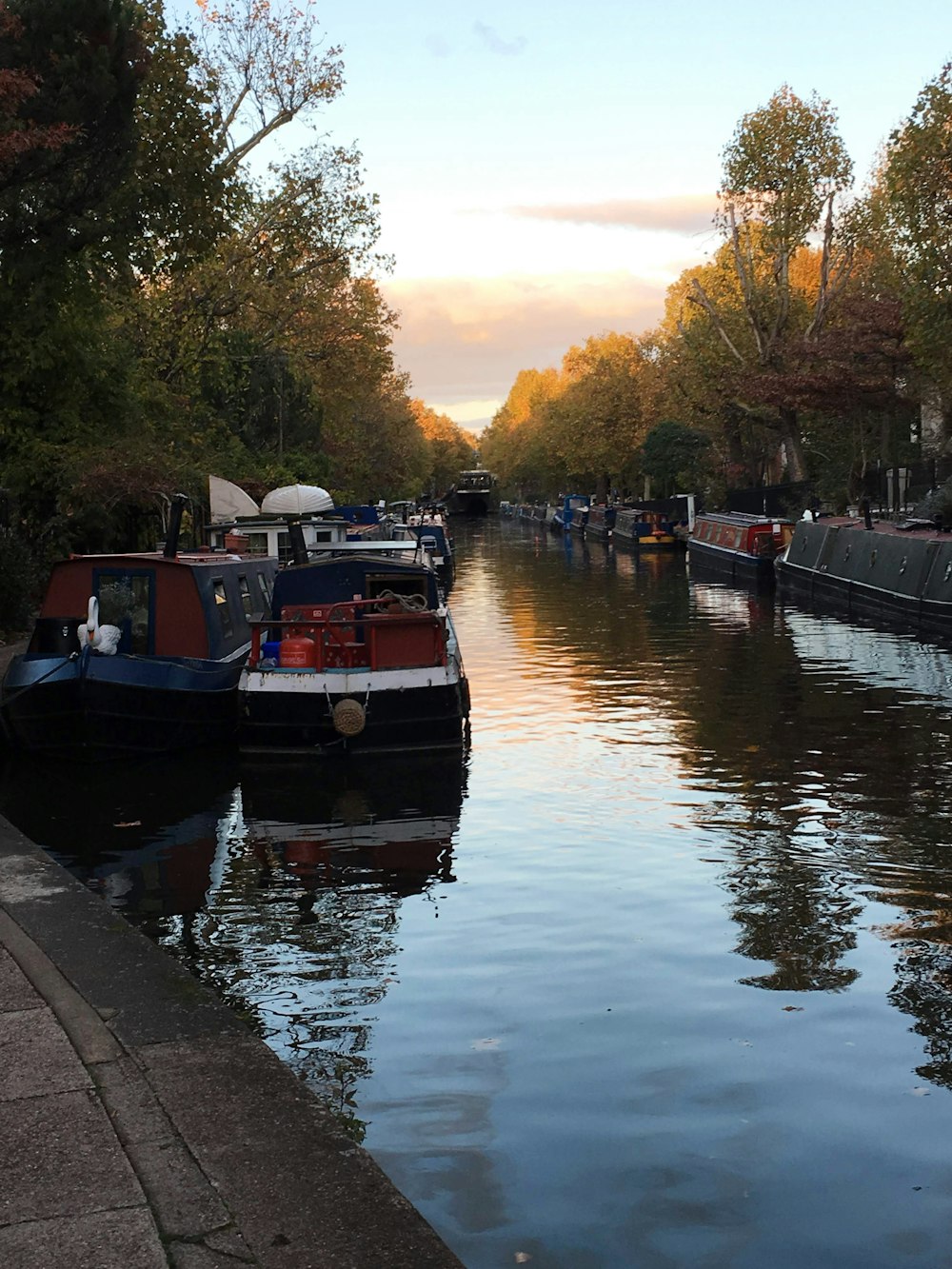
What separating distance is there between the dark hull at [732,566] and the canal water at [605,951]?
2529 cm

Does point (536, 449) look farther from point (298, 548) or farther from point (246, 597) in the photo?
point (246, 597)

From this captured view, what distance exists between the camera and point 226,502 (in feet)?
139

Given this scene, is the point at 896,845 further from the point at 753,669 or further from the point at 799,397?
the point at 799,397

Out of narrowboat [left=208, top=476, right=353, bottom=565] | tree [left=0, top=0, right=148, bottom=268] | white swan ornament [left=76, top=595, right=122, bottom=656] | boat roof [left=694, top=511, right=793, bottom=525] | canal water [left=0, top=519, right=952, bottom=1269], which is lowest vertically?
canal water [left=0, top=519, right=952, bottom=1269]

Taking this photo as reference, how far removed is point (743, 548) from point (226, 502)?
61.6ft

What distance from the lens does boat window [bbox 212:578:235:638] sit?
70.6 ft

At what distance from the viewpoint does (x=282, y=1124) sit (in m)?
6.21

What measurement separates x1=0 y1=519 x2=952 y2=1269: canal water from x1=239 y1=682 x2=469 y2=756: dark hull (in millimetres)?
417

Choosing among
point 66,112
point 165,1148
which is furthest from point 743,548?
point 165,1148

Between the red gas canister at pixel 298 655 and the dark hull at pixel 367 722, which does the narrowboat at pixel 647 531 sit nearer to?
the red gas canister at pixel 298 655

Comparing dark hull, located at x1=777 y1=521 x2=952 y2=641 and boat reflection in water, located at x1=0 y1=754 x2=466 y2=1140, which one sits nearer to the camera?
boat reflection in water, located at x1=0 y1=754 x2=466 y2=1140

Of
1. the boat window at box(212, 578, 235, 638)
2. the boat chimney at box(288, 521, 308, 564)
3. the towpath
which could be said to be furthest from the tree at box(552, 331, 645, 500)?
the towpath

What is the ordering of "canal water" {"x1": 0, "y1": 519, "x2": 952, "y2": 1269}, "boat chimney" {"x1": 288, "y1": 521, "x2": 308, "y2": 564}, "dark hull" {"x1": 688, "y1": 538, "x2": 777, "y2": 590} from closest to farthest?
"canal water" {"x1": 0, "y1": 519, "x2": 952, "y2": 1269}, "boat chimney" {"x1": 288, "y1": 521, "x2": 308, "y2": 564}, "dark hull" {"x1": 688, "y1": 538, "x2": 777, "y2": 590}

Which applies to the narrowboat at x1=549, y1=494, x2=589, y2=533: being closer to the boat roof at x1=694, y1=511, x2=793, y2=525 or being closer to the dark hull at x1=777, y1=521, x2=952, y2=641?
the boat roof at x1=694, y1=511, x2=793, y2=525
